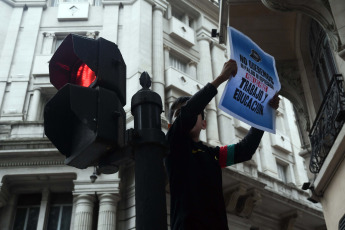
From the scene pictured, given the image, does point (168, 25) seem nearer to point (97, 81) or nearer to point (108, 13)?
point (108, 13)

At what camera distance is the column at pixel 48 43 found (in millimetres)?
17250

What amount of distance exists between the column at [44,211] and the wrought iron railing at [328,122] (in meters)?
9.29

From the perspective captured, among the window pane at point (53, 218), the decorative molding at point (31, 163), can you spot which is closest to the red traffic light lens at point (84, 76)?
the decorative molding at point (31, 163)

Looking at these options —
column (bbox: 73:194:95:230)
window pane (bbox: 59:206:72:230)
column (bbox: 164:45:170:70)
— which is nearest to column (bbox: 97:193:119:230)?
column (bbox: 73:194:95:230)

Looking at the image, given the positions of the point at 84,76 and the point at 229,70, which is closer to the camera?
the point at 84,76

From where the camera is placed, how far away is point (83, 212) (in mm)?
12930

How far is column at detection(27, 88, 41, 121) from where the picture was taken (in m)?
15.4

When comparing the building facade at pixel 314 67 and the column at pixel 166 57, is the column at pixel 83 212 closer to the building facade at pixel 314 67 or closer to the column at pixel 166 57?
the building facade at pixel 314 67

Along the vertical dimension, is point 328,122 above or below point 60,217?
below

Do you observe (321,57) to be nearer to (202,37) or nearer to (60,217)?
(60,217)

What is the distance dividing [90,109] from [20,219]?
43.6 ft

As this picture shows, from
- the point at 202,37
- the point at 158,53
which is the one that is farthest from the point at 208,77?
the point at 158,53

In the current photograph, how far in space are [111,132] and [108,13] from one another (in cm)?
1762

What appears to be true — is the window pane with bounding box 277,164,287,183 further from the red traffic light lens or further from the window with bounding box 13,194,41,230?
the red traffic light lens
